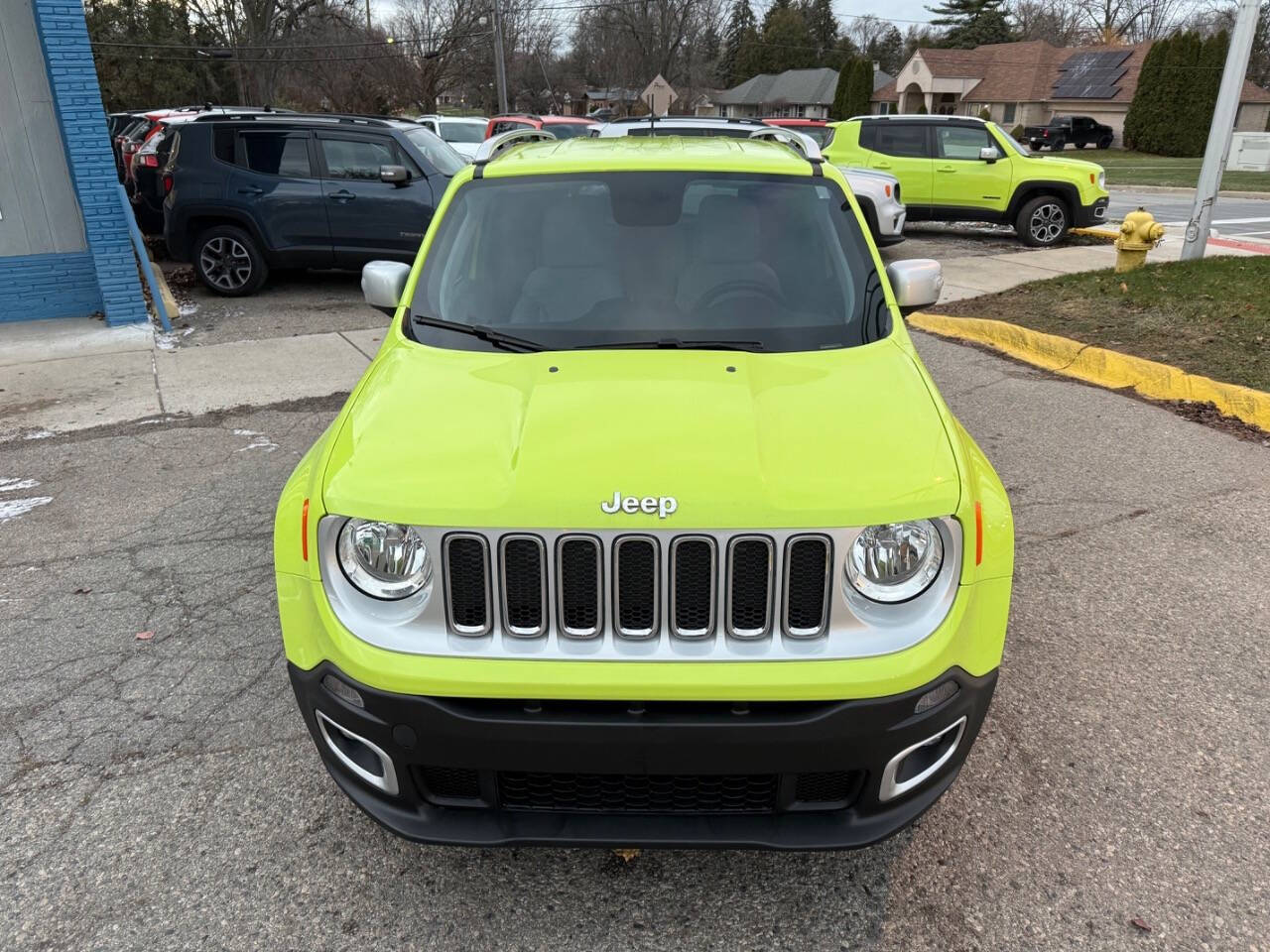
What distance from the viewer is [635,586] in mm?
2207

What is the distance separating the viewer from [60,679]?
11.6 feet

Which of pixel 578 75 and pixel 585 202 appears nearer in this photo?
pixel 585 202

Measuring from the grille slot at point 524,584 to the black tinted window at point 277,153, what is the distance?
9510 millimetres

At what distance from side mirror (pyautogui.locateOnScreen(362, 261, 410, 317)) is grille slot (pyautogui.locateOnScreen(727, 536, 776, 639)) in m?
1.91

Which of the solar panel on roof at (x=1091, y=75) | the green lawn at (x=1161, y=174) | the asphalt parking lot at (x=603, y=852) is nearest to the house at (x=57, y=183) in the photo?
the asphalt parking lot at (x=603, y=852)

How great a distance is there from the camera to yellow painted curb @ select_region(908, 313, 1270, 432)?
6289mm

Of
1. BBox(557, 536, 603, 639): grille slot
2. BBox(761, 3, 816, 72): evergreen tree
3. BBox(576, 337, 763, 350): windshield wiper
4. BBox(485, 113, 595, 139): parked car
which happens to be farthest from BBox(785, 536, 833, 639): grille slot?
BBox(761, 3, 816, 72): evergreen tree

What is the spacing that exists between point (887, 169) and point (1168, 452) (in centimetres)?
993

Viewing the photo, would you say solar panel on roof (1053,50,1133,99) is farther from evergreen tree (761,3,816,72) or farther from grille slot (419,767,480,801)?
grille slot (419,767,480,801)

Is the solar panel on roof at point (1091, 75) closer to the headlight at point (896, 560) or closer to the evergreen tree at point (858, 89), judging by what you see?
the evergreen tree at point (858, 89)

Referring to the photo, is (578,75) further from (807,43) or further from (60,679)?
(60,679)

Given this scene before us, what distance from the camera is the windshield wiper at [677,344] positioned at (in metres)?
2.96

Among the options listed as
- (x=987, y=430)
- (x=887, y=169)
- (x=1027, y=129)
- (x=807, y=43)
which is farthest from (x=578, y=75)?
(x=987, y=430)

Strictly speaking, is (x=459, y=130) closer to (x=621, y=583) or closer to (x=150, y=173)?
(x=150, y=173)
